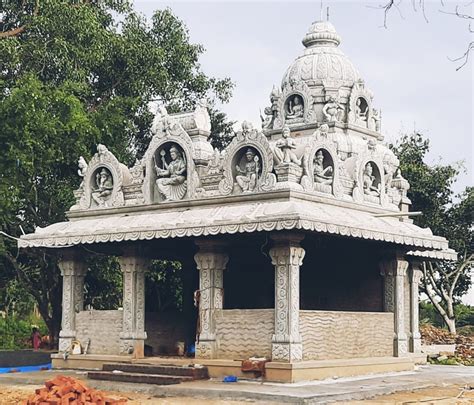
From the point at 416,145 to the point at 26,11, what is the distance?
15.5 meters

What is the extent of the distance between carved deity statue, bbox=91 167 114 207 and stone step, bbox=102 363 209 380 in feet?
11.0

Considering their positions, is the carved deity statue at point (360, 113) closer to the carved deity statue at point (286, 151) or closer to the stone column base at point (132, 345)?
the carved deity statue at point (286, 151)

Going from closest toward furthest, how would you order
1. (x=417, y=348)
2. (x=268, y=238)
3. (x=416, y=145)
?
(x=268, y=238), (x=417, y=348), (x=416, y=145)

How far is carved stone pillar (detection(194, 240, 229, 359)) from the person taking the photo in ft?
52.1

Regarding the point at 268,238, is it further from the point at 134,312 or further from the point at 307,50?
the point at 307,50

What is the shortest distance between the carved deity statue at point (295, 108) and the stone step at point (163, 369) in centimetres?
581

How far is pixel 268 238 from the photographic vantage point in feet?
52.3

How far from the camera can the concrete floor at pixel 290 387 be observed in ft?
42.8

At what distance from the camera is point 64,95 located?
20.8 m

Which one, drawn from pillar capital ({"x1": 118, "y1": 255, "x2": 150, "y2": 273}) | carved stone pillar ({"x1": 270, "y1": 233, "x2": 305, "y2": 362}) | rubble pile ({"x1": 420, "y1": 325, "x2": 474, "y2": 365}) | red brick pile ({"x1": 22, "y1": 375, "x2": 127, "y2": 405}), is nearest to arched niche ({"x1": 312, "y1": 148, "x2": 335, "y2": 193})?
carved stone pillar ({"x1": 270, "y1": 233, "x2": 305, "y2": 362})

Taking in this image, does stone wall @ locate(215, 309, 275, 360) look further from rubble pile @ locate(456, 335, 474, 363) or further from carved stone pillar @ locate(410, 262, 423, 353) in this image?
rubble pile @ locate(456, 335, 474, 363)

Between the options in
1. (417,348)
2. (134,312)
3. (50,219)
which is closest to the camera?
(134,312)

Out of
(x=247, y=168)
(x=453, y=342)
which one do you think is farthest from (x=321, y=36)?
(x=453, y=342)

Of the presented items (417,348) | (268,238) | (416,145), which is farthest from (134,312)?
(416,145)
